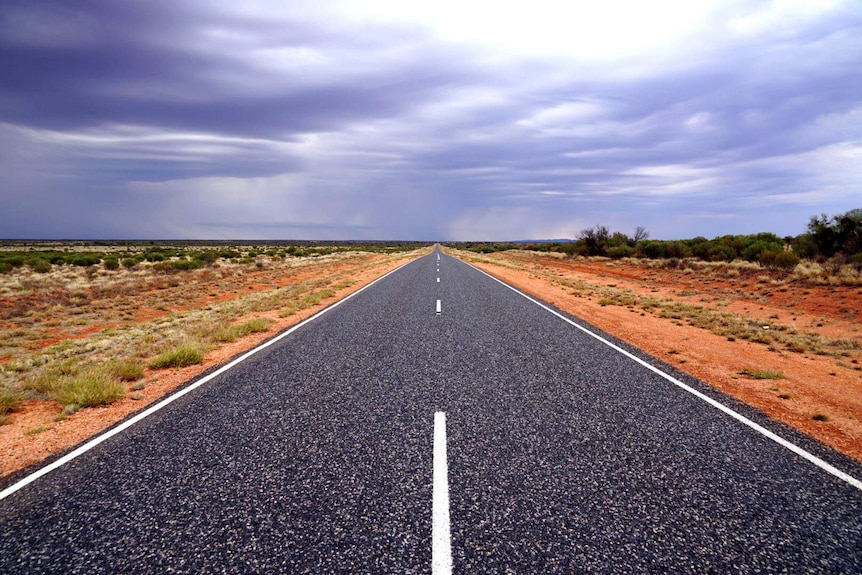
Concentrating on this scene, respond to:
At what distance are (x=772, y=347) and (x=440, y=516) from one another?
10548mm

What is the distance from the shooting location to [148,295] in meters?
21.4

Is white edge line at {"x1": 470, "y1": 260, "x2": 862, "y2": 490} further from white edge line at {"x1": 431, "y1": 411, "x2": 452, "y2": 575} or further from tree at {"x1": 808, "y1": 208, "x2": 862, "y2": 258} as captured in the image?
tree at {"x1": 808, "y1": 208, "x2": 862, "y2": 258}

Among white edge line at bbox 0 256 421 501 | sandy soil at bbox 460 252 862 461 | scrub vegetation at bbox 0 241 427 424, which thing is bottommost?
scrub vegetation at bbox 0 241 427 424

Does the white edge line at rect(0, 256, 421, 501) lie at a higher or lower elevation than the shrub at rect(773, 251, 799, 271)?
lower

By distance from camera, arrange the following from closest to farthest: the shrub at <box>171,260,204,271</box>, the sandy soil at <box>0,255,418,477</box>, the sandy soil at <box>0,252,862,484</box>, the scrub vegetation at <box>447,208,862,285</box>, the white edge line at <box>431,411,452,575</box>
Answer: the white edge line at <box>431,411,452,575</box>, the sandy soil at <box>0,255,418,477</box>, the sandy soil at <box>0,252,862,484</box>, the scrub vegetation at <box>447,208,862,285</box>, the shrub at <box>171,260,204,271</box>

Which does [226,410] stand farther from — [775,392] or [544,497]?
[775,392]

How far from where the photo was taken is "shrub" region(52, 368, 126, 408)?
6016 millimetres

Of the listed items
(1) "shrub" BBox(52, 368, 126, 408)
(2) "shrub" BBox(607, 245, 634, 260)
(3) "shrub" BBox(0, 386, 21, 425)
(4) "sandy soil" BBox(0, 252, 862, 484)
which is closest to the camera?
(4) "sandy soil" BBox(0, 252, 862, 484)

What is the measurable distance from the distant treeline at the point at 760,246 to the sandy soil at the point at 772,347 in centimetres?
415

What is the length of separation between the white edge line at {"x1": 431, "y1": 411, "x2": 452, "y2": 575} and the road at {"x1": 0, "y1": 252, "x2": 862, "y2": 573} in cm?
5

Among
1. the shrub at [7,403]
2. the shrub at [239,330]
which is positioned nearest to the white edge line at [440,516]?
the shrub at [7,403]

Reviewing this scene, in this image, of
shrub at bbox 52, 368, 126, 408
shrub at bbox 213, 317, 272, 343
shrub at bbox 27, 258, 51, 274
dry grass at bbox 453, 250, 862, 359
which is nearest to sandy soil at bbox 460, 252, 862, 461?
dry grass at bbox 453, 250, 862, 359

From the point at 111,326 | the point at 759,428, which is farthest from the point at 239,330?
the point at 759,428

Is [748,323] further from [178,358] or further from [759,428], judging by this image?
[178,358]
